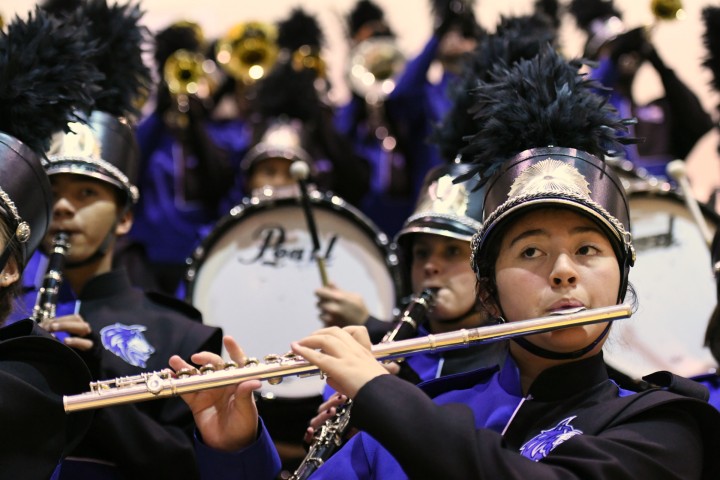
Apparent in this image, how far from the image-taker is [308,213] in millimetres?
3875

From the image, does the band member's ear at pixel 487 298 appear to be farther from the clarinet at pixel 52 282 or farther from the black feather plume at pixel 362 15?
the black feather plume at pixel 362 15

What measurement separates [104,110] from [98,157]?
0.26 meters

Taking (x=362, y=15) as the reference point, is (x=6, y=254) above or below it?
below

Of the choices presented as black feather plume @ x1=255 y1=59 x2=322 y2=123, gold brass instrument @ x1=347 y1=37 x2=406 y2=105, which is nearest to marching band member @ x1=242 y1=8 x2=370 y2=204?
black feather plume @ x1=255 y1=59 x2=322 y2=123

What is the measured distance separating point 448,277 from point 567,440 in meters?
1.34

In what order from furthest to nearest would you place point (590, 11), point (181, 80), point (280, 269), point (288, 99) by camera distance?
1. point (590, 11)
2. point (181, 80)
3. point (288, 99)
4. point (280, 269)

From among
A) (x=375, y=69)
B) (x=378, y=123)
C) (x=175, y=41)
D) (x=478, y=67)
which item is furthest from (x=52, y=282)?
(x=375, y=69)

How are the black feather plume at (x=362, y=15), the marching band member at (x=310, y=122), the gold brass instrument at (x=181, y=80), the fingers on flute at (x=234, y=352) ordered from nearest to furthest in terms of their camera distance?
the fingers on flute at (x=234, y=352) < the marching band member at (x=310, y=122) < the gold brass instrument at (x=181, y=80) < the black feather plume at (x=362, y=15)

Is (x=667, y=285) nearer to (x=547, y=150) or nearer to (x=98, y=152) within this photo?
(x=547, y=150)

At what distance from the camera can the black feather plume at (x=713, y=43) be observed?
431cm

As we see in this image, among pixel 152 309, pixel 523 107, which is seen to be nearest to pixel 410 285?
pixel 152 309

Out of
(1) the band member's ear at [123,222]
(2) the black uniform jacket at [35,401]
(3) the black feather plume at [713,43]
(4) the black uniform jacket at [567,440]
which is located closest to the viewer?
(4) the black uniform jacket at [567,440]

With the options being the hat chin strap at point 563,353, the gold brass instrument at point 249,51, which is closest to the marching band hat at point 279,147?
the gold brass instrument at point 249,51

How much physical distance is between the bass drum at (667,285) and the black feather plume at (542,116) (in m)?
1.30
